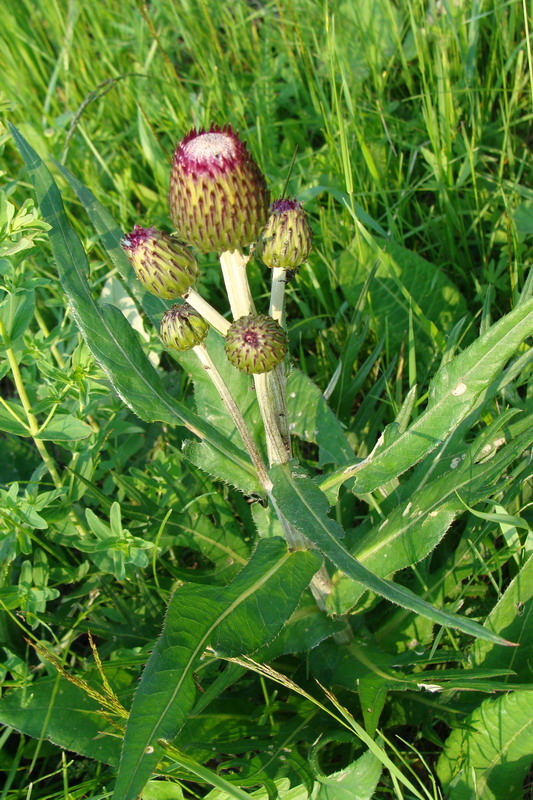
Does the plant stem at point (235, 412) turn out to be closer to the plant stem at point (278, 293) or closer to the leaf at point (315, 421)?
the plant stem at point (278, 293)

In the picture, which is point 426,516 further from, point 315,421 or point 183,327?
point 183,327

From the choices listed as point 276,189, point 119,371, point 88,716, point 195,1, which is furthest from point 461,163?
point 88,716

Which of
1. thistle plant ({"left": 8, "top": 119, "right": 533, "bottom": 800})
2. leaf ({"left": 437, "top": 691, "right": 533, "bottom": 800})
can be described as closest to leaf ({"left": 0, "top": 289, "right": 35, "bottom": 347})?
thistle plant ({"left": 8, "top": 119, "right": 533, "bottom": 800})

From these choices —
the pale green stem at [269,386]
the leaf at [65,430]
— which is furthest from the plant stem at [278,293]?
the leaf at [65,430]

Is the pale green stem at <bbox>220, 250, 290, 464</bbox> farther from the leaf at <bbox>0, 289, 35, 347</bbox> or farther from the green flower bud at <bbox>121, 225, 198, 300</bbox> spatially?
the leaf at <bbox>0, 289, 35, 347</bbox>

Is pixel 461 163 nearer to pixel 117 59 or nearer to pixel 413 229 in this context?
pixel 413 229
